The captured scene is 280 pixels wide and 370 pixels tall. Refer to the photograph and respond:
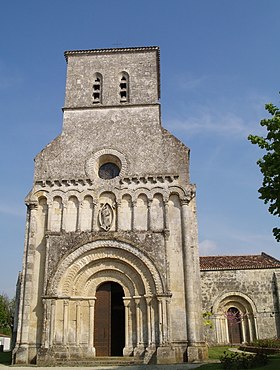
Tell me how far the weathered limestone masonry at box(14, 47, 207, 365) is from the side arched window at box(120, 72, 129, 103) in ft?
2.47

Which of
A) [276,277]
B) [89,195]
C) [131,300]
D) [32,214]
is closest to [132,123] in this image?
[89,195]

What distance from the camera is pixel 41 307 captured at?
62.5ft

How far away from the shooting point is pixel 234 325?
29.6 meters

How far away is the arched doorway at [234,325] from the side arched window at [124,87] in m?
17.0

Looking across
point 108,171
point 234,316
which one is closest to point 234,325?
point 234,316

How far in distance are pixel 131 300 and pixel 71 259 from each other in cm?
342

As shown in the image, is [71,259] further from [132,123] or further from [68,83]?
[68,83]

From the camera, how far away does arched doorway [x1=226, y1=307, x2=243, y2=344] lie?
1155 inches

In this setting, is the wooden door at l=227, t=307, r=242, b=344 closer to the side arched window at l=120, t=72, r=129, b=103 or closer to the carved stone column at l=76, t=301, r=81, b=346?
the carved stone column at l=76, t=301, r=81, b=346

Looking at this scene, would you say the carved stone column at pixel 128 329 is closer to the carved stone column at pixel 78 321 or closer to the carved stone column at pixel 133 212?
the carved stone column at pixel 78 321

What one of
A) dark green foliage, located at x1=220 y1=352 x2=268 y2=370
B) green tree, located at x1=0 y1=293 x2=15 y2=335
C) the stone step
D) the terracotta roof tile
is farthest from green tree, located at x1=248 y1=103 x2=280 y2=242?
green tree, located at x1=0 y1=293 x2=15 y2=335

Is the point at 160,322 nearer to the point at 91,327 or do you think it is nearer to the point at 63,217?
the point at 91,327

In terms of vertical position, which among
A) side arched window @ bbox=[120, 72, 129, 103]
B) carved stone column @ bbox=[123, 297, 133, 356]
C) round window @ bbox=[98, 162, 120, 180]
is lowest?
carved stone column @ bbox=[123, 297, 133, 356]

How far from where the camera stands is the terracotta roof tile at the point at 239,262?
1174 inches
